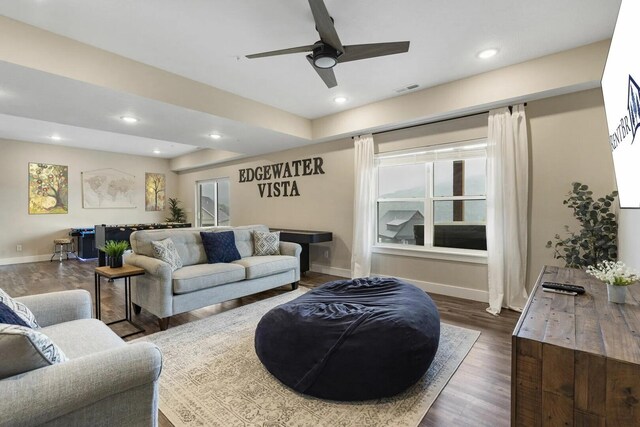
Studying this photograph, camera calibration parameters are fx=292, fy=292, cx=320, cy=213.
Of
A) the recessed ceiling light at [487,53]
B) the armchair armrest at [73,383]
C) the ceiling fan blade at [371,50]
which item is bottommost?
the armchair armrest at [73,383]

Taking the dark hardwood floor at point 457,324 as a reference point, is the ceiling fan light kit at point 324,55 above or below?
above

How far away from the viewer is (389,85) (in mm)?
3713

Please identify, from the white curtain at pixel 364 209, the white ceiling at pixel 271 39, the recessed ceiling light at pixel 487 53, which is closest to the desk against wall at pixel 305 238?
the white curtain at pixel 364 209

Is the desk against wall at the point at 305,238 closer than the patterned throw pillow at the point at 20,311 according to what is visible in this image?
No

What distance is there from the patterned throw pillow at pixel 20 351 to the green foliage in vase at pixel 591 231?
3.91m

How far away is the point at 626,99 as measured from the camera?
1.44 m

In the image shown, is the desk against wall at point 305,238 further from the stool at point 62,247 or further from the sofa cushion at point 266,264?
the stool at point 62,247

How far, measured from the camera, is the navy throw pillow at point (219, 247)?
147 inches

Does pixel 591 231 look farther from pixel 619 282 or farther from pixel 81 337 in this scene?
pixel 81 337

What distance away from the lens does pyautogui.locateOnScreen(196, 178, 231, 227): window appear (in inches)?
301

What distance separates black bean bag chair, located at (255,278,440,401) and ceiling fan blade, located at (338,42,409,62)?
1907mm

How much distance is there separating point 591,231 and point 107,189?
31.6ft

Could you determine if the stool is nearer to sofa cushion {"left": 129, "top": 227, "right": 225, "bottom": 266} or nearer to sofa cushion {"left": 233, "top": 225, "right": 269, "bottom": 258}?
sofa cushion {"left": 129, "top": 227, "right": 225, "bottom": 266}

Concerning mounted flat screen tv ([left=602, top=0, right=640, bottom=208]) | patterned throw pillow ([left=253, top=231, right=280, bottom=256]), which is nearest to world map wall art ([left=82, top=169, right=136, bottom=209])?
patterned throw pillow ([left=253, top=231, right=280, bottom=256])
